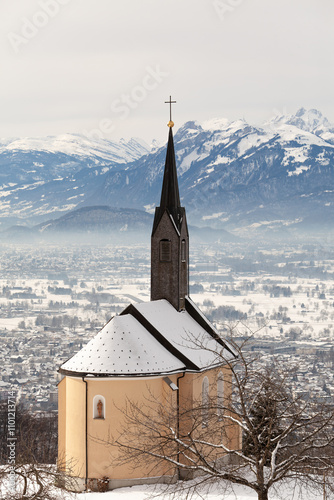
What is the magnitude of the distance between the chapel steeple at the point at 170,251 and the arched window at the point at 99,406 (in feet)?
30.8

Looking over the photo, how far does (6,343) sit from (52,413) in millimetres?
90749

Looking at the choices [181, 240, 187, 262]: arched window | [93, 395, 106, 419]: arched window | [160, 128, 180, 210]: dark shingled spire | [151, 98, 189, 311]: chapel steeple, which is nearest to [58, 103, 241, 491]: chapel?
[93, 395, 106, 419]: arched window

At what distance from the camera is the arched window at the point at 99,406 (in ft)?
132

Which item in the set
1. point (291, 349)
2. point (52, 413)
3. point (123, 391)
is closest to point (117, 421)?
point (123, 391)

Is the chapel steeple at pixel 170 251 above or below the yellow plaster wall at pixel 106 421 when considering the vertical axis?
above

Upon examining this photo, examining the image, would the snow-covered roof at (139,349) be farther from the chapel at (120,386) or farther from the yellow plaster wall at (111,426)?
the yellow plaster wall at (111,426)

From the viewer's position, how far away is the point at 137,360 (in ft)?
134

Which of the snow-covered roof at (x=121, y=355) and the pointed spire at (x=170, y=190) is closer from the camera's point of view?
the snow-covered roof at (x=121, y=355)

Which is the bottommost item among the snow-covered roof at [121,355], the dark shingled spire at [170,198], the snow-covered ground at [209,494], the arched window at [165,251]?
the snow-covered ground at [209,494]

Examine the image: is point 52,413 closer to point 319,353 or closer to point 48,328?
point 319,353

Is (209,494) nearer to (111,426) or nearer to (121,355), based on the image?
(111,426)

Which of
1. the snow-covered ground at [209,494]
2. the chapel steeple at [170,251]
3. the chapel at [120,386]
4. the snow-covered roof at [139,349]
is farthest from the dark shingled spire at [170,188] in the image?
the snow-covered ground at [209,494]

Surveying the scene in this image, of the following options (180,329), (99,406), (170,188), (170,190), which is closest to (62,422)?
(99,406)

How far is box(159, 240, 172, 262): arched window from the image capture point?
1906 inches
